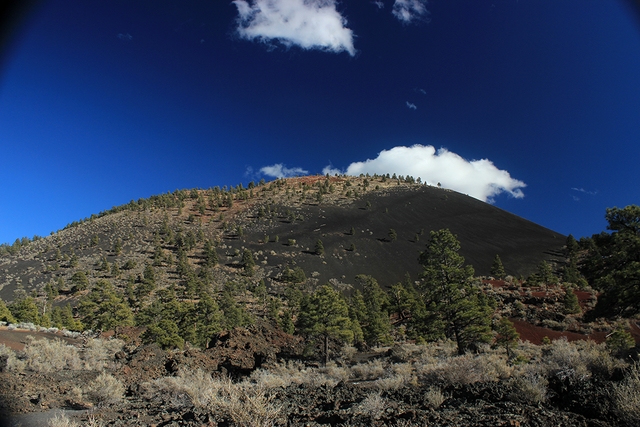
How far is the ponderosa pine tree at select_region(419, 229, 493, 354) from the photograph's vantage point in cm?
2028

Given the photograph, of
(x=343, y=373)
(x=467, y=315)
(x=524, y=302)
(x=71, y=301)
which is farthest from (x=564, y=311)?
(x=71, y=301)

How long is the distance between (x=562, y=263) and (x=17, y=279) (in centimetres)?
12155

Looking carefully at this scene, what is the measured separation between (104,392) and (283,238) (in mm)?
83951

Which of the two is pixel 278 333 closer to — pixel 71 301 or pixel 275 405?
pixel 275 405

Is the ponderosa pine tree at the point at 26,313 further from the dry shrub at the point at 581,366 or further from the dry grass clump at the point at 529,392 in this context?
the dry shrub at the point at 581,366

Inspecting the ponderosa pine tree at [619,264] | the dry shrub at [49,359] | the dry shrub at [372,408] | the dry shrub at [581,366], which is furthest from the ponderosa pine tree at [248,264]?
the dry shrub at [372,408]

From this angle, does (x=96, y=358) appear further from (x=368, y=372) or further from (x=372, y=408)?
(x=372, y=408)

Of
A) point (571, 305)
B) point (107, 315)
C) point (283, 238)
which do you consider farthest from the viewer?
point (283, 238)

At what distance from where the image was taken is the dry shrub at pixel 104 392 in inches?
373

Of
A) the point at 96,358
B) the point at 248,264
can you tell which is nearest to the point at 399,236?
the point at 248,264

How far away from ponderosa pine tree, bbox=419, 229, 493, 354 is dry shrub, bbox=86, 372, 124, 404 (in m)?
16.8

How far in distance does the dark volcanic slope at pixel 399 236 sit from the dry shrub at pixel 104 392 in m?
62.9

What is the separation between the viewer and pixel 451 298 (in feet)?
69.1

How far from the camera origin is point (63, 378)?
11.7m
